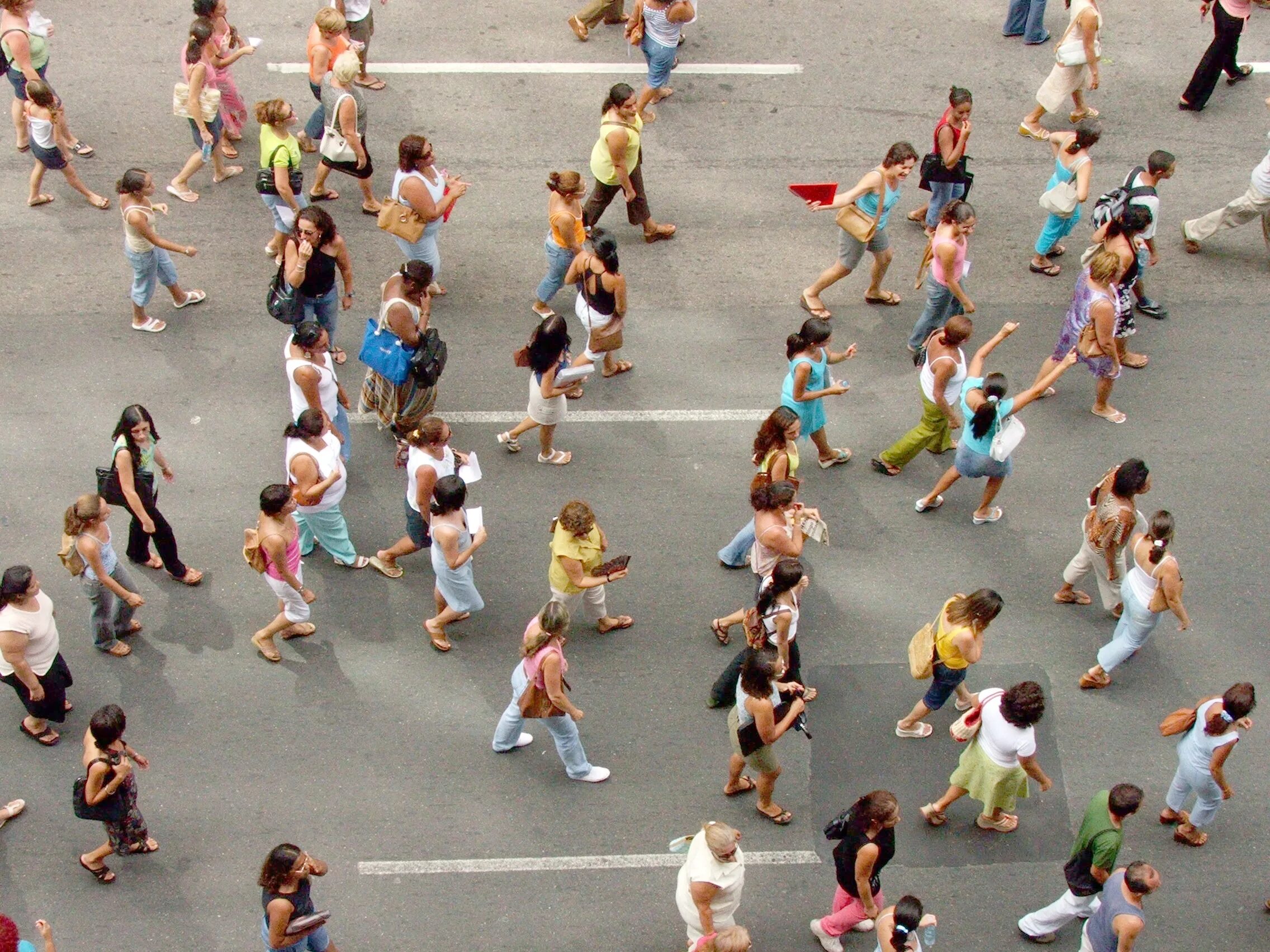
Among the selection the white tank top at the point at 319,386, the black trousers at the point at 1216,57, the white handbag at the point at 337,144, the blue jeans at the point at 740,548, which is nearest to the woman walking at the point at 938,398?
the blue jeans at the point at 740,548

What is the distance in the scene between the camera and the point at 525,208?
531 inches

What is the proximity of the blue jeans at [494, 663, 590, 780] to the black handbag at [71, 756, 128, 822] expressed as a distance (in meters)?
2.39

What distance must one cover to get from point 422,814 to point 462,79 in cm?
876

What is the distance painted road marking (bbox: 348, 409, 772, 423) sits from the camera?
11609mm

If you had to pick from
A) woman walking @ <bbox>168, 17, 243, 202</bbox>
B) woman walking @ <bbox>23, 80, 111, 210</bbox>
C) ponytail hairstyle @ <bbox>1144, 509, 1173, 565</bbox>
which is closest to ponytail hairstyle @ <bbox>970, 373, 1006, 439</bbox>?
ponytail hairstyle @ <bbox>1144, 509, 1173, 565</bbox>

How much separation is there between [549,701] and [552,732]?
40cm

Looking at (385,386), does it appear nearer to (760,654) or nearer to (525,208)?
(525,208)

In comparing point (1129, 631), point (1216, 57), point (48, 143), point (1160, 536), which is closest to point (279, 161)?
point (48, 143)

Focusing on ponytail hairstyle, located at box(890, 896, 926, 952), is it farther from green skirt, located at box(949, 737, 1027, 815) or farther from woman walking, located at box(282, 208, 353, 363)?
woman walking, located at box(282, 208, 353, 363)

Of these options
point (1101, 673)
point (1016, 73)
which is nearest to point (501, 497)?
point (1101, 673)

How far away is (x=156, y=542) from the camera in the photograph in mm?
10016

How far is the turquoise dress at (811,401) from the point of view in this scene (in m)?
10.4

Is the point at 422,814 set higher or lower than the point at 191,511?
lower

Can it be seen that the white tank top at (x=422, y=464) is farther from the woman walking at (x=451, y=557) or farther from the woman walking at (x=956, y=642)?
the woman walking at (x=956, y=642)
